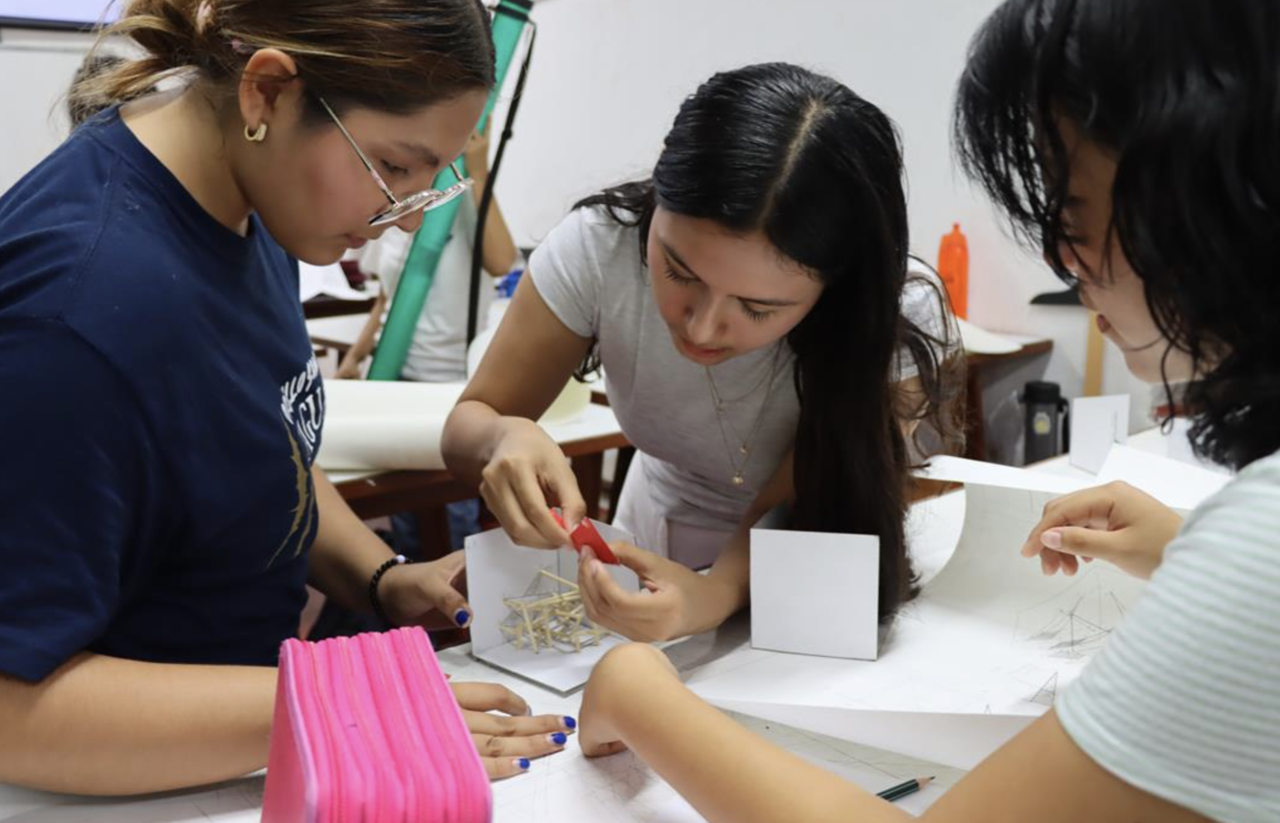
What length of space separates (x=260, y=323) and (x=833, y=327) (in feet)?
2.07

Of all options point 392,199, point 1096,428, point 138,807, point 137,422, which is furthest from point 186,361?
point 1096,428

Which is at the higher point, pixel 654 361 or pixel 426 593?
pixel 654 361

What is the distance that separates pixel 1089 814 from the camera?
1.83ft

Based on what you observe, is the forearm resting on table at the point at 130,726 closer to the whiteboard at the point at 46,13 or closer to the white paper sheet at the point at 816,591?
the white paper sheet at the point at 816,591

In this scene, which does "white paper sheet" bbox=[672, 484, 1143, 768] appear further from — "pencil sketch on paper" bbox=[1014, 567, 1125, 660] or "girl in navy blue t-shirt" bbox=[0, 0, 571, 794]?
"girl in navy blue t-shirt" bbox=[0, 0, 571, 794]

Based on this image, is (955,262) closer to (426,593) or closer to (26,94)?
(426,593)

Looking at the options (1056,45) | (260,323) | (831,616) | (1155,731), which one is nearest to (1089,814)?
(1155,731)

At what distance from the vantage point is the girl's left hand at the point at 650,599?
3.41 feet

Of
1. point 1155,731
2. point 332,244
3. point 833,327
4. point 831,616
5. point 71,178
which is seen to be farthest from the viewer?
point 833,327

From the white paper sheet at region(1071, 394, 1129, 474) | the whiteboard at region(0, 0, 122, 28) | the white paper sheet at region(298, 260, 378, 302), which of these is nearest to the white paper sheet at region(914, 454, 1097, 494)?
the white paper sheet at region(1071, 394, 1129, 474)

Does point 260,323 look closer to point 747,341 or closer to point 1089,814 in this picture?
point 747,341

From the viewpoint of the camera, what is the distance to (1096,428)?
5.89ft

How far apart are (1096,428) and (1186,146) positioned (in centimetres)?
134

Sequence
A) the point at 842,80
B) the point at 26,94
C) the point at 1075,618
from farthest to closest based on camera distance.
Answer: the point at 842,80
the point at 26,94
the point at 1075,618
